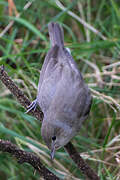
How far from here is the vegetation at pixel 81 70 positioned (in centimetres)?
279

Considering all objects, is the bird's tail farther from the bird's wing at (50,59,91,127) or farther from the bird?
the bird's wing at (50,59,91,127)

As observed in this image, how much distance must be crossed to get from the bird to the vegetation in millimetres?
247

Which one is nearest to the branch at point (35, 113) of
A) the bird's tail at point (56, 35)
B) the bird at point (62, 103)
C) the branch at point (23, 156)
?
the bird at point (62, 103)

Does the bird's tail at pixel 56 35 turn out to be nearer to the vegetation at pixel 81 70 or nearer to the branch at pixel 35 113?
the vegetation at pixel 81 70

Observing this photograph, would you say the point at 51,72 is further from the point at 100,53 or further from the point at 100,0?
the point at 100,0

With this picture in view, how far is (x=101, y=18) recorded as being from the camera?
4.14 m

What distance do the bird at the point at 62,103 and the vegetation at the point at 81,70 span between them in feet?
0.81

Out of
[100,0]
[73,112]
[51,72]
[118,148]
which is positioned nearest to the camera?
[73,112]

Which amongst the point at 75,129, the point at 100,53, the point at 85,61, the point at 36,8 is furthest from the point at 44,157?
the point at 36,8

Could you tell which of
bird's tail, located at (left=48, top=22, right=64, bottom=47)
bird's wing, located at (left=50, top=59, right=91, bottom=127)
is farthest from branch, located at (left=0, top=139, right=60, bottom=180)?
bird's tail, located at (left=48, top=22, right=64, bottom=47)

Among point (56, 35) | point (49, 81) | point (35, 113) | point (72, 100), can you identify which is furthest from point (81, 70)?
point (35, 113)

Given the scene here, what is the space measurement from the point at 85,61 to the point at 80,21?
1.62 ft

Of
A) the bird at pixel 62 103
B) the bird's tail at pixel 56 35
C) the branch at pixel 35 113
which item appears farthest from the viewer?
the bird's tail at pixel 56 35

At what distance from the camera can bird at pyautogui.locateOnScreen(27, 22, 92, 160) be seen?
217cm
